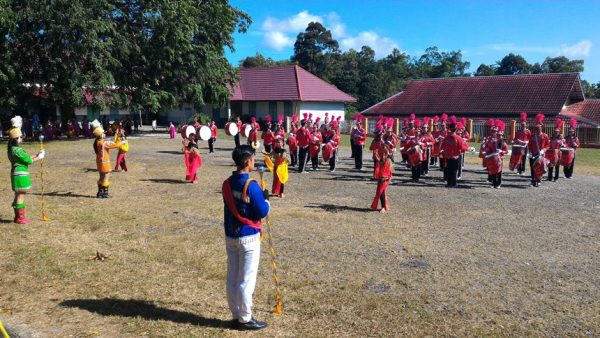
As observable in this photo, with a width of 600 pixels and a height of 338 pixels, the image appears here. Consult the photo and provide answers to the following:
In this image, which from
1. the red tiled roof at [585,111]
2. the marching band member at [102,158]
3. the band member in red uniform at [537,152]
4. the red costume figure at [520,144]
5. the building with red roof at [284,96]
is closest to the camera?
the marching band member at [102,158]

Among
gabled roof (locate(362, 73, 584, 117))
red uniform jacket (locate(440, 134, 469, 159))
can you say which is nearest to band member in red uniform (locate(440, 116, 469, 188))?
red uniform jacket (locate(440, 134, 469, 159))

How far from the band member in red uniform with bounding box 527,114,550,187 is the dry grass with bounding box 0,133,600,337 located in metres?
1.70

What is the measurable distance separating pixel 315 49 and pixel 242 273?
7157 cm

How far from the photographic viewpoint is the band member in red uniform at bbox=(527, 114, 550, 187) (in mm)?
14227

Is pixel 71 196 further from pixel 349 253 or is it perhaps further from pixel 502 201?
pixel 502 201

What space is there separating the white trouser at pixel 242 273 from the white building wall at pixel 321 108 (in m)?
39.5

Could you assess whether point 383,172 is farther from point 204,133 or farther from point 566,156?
point 204,133

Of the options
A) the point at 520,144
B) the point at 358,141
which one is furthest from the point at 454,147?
the point at 358,141

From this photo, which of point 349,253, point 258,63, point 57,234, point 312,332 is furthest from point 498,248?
point 258,63

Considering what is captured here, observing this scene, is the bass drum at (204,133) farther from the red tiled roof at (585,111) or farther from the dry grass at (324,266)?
the red tiled roof at (585,111)

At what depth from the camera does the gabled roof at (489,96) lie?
37500mm

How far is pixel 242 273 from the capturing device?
16.4 ft

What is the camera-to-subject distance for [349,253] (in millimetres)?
7668

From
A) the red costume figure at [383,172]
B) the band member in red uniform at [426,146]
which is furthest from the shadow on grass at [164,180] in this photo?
the band member in red uniform at [426,146]
